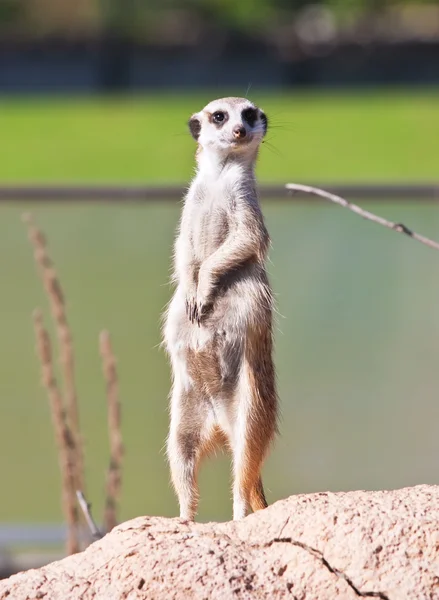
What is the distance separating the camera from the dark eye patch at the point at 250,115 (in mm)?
2268

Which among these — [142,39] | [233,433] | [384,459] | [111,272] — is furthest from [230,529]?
[142,39]

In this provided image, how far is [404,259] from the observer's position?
4.01 m

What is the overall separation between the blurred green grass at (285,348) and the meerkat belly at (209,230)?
5.59 ft

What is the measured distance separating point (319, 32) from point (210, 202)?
1981 centimetres

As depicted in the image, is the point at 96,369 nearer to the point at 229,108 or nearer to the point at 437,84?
the point at 229,108

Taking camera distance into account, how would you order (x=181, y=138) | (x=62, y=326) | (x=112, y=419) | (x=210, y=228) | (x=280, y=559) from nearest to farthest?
(x=280, y=559) → (x=210, y=228) → (x=62, y=326) → (x=112, y=419) → (x=181, y=138)

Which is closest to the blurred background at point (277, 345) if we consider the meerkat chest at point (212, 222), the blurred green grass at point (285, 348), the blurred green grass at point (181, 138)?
the blurred green grass at point (285, 348)

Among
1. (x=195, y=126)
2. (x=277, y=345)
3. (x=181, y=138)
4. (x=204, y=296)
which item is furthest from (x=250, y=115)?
(x=181, y=138)

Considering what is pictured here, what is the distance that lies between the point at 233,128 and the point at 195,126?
7.0 inches

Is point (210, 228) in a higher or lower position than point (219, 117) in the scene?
A: lower

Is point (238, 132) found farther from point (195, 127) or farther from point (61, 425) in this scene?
point (61, 425)

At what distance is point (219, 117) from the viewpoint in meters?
2.28

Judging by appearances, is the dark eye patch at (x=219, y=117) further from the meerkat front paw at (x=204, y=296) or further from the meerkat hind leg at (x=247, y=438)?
the meerkat hind leg at (x=247, y=438)

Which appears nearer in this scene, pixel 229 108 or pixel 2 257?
pixel 229 108
